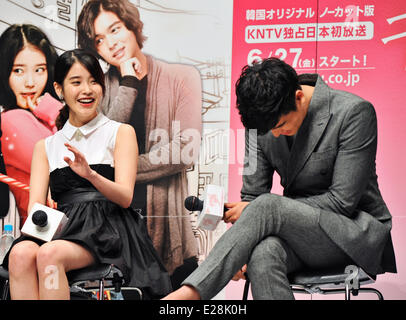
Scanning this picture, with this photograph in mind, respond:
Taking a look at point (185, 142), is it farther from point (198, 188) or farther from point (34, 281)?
point (34, 281)

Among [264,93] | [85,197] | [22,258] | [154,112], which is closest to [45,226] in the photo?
[22,258]

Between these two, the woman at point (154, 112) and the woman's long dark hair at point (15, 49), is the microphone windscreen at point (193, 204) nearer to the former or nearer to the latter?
the woman at point (154, 112)

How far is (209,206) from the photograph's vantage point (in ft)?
7.31

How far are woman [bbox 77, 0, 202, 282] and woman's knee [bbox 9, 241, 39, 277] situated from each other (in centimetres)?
132

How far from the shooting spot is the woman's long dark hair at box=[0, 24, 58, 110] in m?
3.93

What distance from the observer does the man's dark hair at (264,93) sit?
2.18 metres

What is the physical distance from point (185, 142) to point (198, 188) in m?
0.31

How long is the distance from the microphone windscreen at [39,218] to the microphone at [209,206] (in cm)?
65

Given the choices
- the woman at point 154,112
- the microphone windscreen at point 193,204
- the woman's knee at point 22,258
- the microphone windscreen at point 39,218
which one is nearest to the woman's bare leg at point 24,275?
the woman's knee at point 22,258

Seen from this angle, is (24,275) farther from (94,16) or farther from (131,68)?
(94,16)

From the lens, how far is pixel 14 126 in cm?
391

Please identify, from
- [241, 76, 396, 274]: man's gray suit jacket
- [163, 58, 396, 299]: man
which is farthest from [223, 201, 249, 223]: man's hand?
[241, 76, 396, 274]: man's gray suit jacket

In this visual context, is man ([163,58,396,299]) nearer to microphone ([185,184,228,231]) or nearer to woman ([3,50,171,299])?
microphone ([185,184,228,231])
